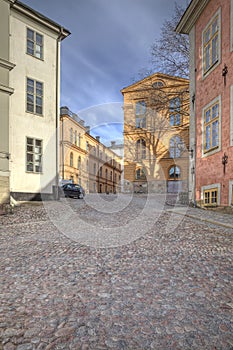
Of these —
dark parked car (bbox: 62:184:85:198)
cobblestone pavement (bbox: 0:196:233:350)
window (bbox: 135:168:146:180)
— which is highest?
window (bbox: 135:168:146:180)

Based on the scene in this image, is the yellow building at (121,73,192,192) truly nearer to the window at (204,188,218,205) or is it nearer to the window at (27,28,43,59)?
the window at (27,28,43,59)

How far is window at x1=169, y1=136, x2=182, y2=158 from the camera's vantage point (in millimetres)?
27484

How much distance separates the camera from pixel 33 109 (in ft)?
40.5

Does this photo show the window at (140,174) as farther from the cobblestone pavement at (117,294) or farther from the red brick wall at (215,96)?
the cobblestone pavement at (117,294)

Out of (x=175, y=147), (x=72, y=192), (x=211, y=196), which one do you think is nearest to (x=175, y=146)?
(x=175, y=147)

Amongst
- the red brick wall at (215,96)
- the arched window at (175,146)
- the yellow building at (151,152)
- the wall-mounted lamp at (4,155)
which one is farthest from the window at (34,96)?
the arched window at (175,146)

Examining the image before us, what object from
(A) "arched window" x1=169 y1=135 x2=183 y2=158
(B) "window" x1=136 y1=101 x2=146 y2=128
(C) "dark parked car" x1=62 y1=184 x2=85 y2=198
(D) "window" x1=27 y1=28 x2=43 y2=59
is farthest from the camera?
(A) "arched window" x1=169 y1=135 x2=183 y2=158

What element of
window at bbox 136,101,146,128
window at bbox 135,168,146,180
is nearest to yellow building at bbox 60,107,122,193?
window at bbox 136,101,146,128

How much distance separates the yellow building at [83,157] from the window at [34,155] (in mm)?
9388

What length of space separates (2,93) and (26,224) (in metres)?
5.45

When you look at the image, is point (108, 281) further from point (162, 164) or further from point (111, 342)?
point (162, 164)

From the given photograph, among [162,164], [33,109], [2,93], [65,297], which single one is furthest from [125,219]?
[162,164]

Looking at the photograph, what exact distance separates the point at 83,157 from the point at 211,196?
25651 mm

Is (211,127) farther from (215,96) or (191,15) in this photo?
(191,15)
